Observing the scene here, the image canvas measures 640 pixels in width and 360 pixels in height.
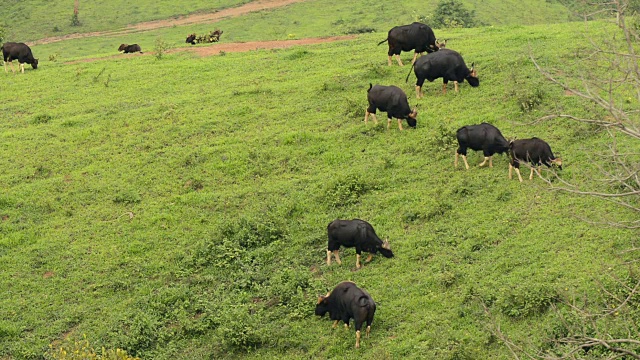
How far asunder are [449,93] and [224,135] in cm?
682

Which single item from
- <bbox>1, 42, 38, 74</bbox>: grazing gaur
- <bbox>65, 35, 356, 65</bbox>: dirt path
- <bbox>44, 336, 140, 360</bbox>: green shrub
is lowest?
<bbox>44, 336, 140, 360</bbox>: green shrub

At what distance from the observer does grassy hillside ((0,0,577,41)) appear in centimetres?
4881

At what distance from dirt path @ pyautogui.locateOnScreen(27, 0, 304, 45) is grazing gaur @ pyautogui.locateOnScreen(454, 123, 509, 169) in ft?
125

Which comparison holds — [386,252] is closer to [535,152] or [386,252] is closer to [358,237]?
[358,237]

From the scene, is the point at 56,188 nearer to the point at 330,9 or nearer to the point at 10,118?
Result: the point at 10,118

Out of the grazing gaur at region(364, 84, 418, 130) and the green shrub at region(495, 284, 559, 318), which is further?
the grazing gaur at region(364, 84, 418, 130)

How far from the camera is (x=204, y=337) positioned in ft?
49.2

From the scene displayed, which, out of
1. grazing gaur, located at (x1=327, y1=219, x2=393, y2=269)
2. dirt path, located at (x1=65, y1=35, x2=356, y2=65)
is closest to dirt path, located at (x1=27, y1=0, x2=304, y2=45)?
dirt path, located at (x1=65, y1=35, x2=356, y2=65)

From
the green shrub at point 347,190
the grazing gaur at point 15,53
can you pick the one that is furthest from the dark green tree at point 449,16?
the green shrub at point 347,190

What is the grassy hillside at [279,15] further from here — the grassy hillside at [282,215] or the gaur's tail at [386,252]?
the gaur's tail at [386,252]

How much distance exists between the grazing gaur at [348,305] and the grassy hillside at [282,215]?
0.97 ft

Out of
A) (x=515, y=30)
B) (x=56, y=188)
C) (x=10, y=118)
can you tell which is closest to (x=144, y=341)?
(x=56, y=188)

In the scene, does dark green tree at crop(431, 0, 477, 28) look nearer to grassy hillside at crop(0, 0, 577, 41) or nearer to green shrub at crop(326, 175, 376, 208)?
grassy hillside at crop(0, 0, 577, 41)

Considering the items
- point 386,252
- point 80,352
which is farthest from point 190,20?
point 80,352
